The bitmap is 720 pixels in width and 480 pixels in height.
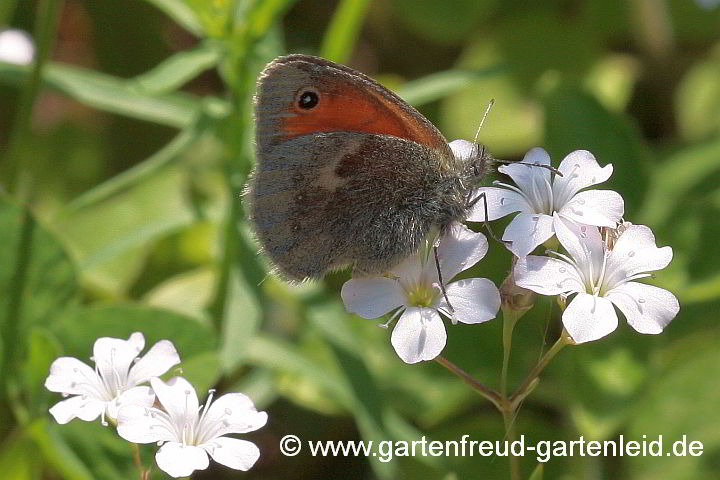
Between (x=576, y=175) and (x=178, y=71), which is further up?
(x=178, y=71)

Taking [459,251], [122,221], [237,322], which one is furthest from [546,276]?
[122,221]

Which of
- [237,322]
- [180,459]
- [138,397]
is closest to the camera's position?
[180,459]

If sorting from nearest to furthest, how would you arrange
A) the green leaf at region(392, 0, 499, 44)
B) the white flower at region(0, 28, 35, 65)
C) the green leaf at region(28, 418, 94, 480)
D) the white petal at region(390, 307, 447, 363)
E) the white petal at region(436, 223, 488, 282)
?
the white petal at region(390, 307, 447, 363)
the white petal at region(436, 223, 488, 282)
the green leaf at region(28, 418, 94, 480)
the white flower at region(0, 28, 35, 65)
the green leaf at region(392, 0, 499, 44)

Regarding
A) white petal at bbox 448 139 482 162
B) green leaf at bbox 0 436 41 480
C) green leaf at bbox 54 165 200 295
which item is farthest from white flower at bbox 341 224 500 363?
green leaf at bbox 54 165 200 295

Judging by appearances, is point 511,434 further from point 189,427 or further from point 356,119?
→ point 356,119

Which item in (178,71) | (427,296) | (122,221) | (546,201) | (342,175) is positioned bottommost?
(427,296)

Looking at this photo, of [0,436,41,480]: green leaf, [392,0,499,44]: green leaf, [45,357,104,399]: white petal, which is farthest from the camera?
[392,0,499,44]: green leaf

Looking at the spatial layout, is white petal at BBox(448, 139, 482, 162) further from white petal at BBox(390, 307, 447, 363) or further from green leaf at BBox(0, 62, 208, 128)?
green leaf at BBox(0, 62, 208, 128)
